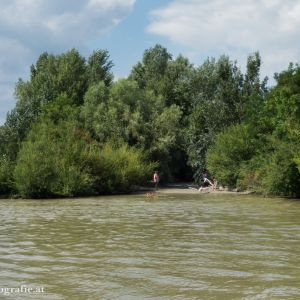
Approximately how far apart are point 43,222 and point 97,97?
30.7 m

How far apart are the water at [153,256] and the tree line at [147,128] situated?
497 inches

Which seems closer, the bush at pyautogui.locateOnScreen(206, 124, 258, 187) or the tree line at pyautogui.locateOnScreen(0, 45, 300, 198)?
the tree line at pyautogui.locateOnScreen(0, 45, 300, 198)

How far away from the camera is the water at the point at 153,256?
9.05 m

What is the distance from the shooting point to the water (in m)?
9.05

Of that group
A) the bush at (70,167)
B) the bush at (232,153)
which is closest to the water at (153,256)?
the bush at (70,167)

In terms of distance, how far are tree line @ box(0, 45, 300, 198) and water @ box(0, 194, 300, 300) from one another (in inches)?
497

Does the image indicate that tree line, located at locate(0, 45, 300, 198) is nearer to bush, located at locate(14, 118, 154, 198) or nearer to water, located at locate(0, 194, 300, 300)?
bush, located at locate(14, 118, 154, 198)

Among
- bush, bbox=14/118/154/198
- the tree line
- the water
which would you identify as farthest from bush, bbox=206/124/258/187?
the water

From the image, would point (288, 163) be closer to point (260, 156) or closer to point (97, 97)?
point (260, 156)

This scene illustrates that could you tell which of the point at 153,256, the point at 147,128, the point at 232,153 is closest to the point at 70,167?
the point at 232,153

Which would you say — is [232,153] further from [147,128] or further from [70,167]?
[70,167]

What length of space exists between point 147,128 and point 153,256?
3542 centimetres

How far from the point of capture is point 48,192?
113ft

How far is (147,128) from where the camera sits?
4734cm
